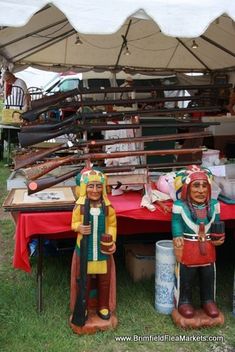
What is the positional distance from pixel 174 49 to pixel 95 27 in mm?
4635

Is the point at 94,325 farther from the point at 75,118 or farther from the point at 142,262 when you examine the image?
the point at 75,118

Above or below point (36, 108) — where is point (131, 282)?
below

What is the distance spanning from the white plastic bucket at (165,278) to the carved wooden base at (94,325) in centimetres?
37

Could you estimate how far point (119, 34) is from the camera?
5.93 meters

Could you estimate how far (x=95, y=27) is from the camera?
2416 mm

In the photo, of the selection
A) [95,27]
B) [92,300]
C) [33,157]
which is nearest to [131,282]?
[92,300]

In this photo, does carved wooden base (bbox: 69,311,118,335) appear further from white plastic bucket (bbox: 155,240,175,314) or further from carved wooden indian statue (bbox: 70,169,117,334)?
white plastic bucket (bbox: 155,240,175,314)

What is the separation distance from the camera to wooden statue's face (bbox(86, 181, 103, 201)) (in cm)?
268

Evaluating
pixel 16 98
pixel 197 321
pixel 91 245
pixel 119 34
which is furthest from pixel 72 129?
pixel 16 98

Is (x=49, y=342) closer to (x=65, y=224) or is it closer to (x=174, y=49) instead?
(x=65, y=224)

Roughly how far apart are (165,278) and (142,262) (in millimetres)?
563

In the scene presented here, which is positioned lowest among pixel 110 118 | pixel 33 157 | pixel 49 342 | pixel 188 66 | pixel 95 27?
pixel 49 342

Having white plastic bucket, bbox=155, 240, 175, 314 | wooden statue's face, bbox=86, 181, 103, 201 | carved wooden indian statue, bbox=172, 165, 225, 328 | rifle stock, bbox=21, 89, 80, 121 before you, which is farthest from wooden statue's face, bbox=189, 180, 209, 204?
rifle stock, bbox=21, 89, 80, 121

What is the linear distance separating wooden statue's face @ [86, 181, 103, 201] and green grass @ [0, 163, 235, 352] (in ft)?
2.90
